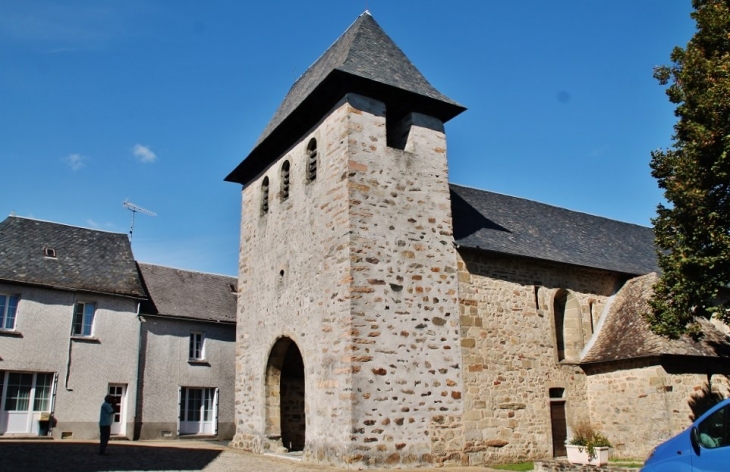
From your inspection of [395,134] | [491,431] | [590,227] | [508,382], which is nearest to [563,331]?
[508,382]

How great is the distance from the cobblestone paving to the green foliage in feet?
7.90

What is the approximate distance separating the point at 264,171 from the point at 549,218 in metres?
9.17

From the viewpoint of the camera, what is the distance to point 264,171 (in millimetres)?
17688

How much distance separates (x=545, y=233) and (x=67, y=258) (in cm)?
1613

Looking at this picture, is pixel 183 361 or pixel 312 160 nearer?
pixel 312 160

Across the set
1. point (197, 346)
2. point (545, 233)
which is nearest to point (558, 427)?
point (545, 233)

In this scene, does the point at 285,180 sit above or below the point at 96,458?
above

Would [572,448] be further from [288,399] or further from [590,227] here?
[590,227]

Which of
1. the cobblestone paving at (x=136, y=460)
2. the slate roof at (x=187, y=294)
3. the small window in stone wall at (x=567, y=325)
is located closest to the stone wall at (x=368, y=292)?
the cobblestone paving at (x=136, y=460)

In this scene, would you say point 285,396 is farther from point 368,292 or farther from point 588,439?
point 588,439

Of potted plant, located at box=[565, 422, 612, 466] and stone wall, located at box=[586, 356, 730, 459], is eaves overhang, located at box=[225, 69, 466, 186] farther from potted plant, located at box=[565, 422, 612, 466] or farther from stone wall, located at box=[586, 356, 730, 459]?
potted plant, located at box=[565, 422, 612, 466]

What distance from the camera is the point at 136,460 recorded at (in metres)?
13.0

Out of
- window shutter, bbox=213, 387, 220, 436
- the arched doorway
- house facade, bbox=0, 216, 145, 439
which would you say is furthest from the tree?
house facade, bbox=0, 216, 145, 439

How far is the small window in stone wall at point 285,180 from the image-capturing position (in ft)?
53.5
